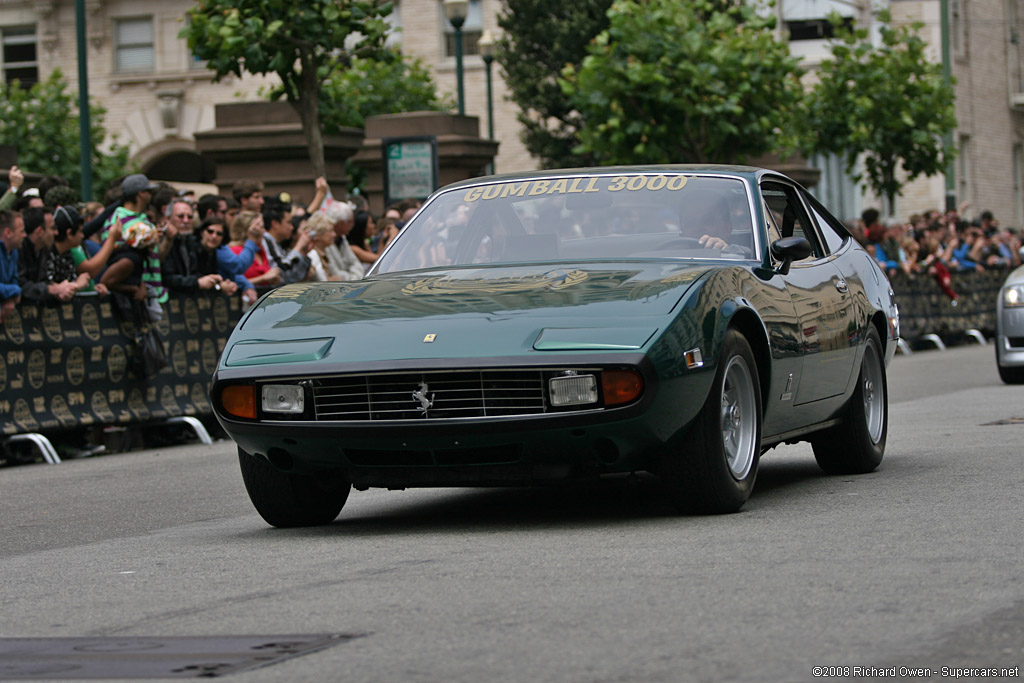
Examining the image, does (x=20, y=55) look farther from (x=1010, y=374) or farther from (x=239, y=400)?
(x=239, y=400)

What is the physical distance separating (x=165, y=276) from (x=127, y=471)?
292cm

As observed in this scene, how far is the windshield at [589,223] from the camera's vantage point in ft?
26.6

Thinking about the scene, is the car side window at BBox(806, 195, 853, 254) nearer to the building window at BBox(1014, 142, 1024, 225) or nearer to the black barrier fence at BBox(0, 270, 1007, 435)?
the black barrier fence at BBox(0, 270, 1007, 435)

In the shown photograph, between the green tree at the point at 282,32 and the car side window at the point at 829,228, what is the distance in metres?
11.3

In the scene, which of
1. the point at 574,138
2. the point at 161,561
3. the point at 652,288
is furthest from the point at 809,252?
the point at 574,138

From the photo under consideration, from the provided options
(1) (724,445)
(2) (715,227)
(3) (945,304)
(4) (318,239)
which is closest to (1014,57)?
(3) (945,304)

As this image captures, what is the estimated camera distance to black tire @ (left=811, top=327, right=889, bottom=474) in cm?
896

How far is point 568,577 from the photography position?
19.1 feet

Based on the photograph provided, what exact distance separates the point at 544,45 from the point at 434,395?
110 ft

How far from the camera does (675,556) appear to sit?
618 centimetres

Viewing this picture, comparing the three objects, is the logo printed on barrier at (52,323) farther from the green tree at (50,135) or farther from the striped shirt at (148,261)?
the green tree at (50,135)

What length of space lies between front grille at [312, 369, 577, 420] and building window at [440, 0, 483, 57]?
3918 centimetres

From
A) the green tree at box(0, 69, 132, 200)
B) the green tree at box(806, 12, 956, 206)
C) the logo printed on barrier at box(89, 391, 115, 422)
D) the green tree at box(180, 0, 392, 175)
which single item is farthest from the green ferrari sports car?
the green tree at box(0, 69, 132, 200)

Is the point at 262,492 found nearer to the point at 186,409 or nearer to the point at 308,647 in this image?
the point at 308,647
